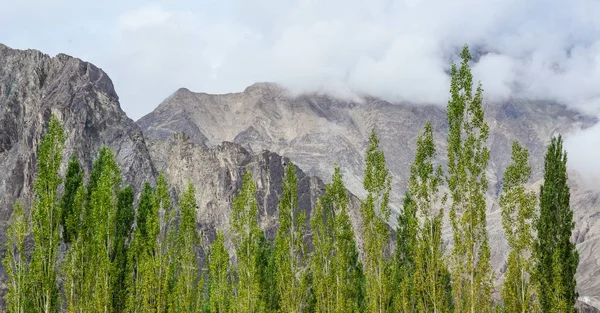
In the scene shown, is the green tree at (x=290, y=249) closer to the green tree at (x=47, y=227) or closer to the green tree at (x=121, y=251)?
the green tree at (x=121, y=251)

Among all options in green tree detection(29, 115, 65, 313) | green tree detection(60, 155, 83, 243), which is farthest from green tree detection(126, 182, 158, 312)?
green tree detection(29, 115, 65, 313)

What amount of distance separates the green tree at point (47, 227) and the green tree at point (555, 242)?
30456mm

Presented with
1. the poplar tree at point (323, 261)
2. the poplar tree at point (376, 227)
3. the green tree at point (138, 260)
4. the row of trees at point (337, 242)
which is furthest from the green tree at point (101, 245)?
the poplar tree at point (376, 227)

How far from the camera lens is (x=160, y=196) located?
47.7 metres

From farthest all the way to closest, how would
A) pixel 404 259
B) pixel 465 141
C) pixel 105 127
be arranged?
pixel 105 127, pixel 404 259, pixel 465 141

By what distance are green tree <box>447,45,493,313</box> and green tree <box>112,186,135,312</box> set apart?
24166 mm

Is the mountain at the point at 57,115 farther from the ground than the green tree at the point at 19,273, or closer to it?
farther from the ground

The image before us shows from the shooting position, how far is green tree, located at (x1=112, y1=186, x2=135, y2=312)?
43219 mm

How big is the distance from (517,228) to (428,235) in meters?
8.70

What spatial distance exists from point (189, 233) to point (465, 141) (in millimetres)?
25631

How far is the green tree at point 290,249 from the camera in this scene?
141 ft

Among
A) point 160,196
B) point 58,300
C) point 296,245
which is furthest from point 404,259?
point 58,300

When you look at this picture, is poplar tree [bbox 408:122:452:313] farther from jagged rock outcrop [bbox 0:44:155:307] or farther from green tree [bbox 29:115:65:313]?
jagged rock outcrop [bbox 0:44:155:307]

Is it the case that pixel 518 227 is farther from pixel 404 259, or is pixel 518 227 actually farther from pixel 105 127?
pixel 105 127
